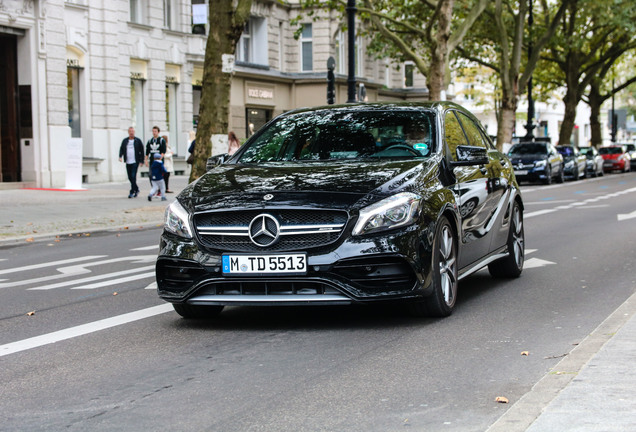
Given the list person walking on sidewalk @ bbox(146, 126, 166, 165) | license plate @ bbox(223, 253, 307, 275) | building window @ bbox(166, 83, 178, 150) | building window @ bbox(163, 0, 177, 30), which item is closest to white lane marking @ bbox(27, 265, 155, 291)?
license plate @ bbox(223, 253, 307, 275)

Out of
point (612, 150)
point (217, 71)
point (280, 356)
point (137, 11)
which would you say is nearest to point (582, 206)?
point (217, 71)

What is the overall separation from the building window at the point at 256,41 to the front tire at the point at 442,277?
37.5 meters

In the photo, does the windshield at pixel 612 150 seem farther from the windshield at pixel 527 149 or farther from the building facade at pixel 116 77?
the windshield at pixel 527 149

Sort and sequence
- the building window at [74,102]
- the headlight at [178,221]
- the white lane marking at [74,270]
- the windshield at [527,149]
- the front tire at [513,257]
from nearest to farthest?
the headlight at [178,221] < the front tire at [513,257] < the white lane marking at [74,270] < the building window at [74,102] < the windshield at [527,149]

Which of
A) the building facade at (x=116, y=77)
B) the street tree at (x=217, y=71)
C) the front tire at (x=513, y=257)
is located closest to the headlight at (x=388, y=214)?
the front tire at (x=513, y=257)

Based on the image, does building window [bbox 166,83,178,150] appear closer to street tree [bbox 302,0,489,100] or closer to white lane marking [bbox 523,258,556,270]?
street tree [bbox 302,0,489,100]

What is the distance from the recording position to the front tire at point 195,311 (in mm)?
7422

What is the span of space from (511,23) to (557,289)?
133 ft

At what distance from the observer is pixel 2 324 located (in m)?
7.59

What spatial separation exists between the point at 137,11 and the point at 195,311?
30212 millimetres

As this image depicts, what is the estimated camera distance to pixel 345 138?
8070 mm

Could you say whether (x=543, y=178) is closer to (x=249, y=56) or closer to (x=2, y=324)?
(x=249, y=56)

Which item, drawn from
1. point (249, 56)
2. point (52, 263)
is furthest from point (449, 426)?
point (249, 56)

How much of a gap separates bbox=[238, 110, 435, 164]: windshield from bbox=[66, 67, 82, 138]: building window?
83.9ft
